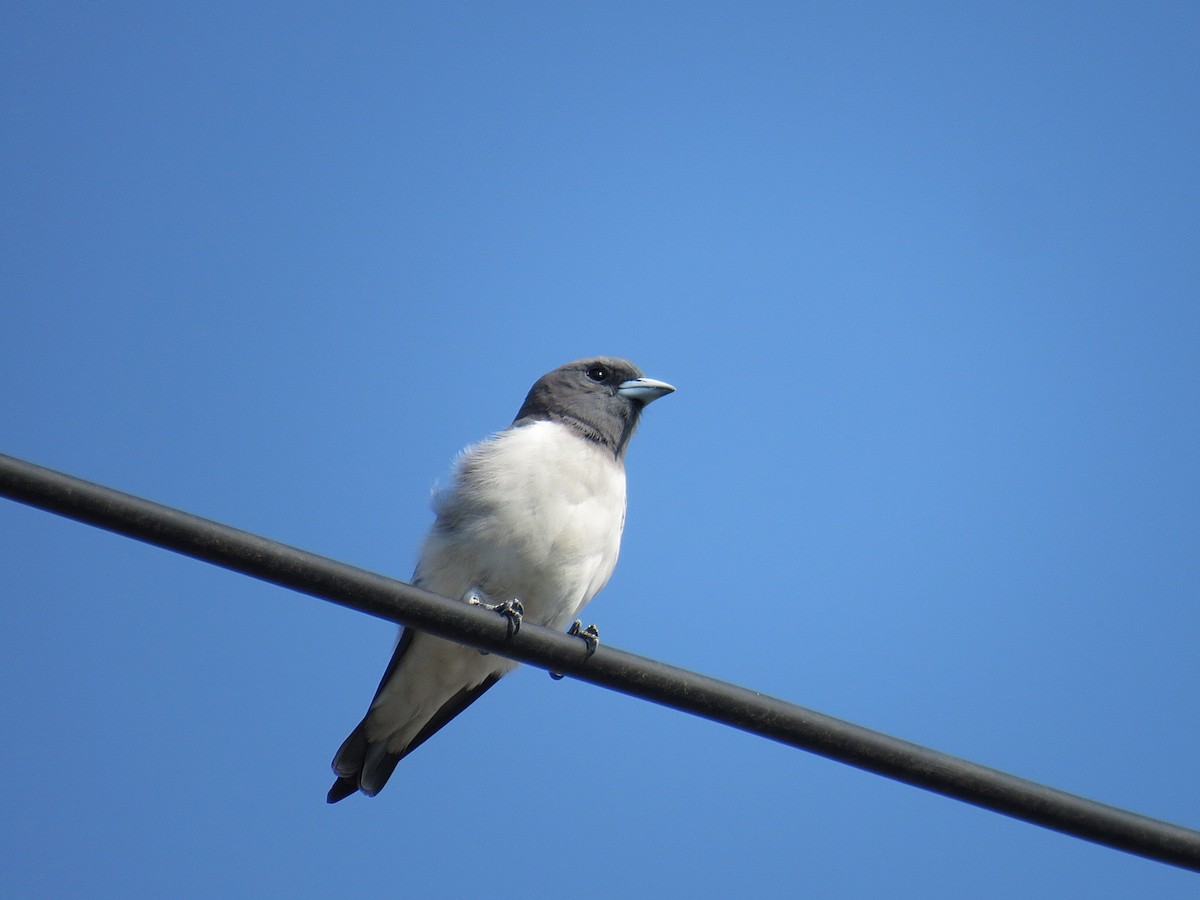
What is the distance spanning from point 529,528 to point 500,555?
0.18 m

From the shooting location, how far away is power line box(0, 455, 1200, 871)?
283cm

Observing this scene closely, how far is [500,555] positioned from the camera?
559 centimetres

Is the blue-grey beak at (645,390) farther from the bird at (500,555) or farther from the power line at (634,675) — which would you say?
the power line at (634,675)

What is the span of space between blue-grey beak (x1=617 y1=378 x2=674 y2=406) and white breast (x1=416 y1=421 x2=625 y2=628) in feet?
3.11

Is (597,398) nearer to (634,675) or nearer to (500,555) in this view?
(500,555)

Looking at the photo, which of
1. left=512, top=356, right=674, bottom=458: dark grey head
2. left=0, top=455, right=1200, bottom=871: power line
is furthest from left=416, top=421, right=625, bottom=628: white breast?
left=0, top=455, right=1200, bottom=871: power line

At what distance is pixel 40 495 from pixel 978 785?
238 centimetres

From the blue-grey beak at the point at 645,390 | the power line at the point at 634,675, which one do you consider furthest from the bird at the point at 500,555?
the power line at the point at 634,675

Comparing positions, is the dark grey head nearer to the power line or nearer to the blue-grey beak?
the blue-grey beak

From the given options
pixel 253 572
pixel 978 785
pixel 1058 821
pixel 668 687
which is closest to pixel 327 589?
pixel 253 572

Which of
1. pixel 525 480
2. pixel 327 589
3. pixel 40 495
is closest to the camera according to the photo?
pixel 40 495

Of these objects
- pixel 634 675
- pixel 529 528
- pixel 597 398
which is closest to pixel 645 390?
pixel 597 398

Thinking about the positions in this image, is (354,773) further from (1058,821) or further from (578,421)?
(1058,821)

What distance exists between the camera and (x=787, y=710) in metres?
3.15
